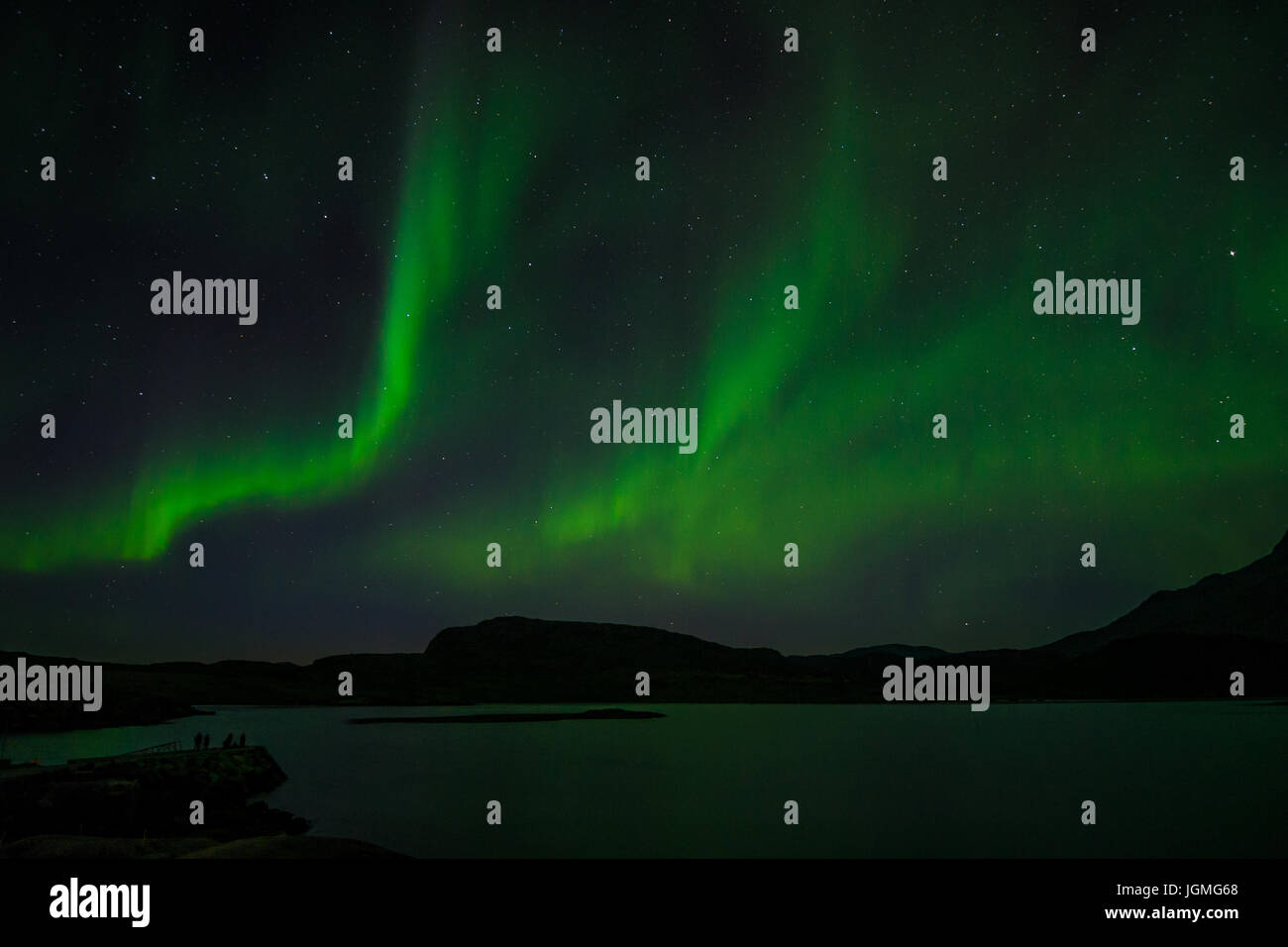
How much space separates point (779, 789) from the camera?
55.7 metres

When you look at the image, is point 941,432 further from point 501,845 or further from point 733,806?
point 733,806

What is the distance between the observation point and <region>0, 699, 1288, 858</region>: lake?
132 ft

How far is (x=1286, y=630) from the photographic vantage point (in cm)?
19225

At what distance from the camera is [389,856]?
17.4 meters

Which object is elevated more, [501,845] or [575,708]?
[501,845]

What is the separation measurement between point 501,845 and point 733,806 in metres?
16.0

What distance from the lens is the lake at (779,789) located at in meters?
40.1

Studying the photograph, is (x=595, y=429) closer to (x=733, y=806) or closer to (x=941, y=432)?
(x=941, y=432)

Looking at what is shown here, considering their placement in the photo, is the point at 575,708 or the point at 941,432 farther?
the point at 575,708
